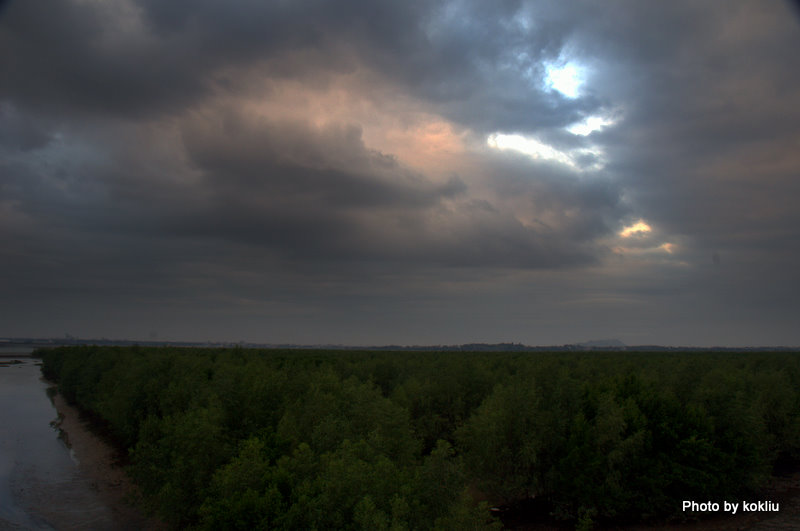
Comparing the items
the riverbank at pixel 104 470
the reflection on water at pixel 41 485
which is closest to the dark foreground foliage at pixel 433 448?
the riverbank at pixel 104 470

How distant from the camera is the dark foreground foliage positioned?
59.2ft

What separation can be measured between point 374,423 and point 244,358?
54166mm

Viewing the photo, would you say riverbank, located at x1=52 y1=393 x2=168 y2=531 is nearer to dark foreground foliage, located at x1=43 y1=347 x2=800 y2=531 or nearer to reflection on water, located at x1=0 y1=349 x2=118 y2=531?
reflection on water, located at x1=0 y1=349 x2=118 y2=531

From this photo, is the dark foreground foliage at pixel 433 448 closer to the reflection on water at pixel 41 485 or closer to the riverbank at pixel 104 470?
the riverbank at pixel 104 470

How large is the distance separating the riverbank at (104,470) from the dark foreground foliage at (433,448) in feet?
13.1

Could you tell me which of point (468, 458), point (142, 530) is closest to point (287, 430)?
point (468, 458)

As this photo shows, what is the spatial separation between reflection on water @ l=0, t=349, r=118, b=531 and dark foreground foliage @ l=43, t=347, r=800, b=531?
5706 mm

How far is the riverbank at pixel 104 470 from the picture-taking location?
35297 mm

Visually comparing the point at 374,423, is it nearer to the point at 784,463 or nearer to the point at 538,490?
the point at 538,490

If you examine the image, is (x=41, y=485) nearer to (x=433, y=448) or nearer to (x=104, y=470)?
(x=104, y=470)

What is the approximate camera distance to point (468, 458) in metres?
34.3

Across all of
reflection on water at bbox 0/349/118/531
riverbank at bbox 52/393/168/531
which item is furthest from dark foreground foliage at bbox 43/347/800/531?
reflection on water at bbox 0/349/118/531

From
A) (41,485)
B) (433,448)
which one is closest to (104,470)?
(41,485)

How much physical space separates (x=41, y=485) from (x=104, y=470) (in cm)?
571
